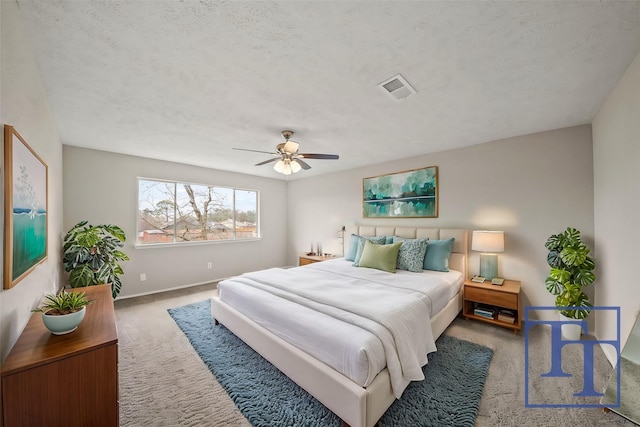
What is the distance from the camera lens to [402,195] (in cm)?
427

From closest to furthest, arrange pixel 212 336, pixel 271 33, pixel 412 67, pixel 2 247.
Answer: pixel 2 247
pixel 271 33
pixel 412 67
pixel 212 336

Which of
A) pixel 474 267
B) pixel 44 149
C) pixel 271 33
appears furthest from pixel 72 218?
pixel 474 267

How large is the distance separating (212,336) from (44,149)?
239 centimetres

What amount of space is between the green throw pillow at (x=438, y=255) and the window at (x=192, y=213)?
12.9 ft

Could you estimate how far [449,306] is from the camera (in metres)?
2.86

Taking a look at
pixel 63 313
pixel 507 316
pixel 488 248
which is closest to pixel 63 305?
pixel 63 313

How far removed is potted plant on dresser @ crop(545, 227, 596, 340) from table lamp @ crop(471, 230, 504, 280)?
505 mm

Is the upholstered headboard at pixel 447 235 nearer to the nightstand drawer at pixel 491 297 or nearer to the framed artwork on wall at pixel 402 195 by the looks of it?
the framed artwork on wall at pixel 402 195

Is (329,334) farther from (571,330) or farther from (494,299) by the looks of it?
(571,330)

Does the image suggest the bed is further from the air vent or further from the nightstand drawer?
the air vent

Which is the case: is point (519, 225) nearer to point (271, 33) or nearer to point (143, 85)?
point (271, 33)

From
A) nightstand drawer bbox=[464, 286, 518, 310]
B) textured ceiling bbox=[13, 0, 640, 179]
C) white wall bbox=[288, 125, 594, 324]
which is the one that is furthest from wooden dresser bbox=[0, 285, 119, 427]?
white wall bbox=[288, 125, 594, 324]

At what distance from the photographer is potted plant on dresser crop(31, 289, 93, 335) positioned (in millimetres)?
1361

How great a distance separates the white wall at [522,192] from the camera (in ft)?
9.29
